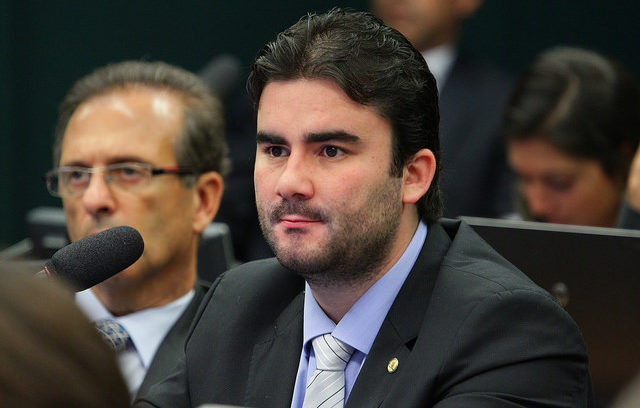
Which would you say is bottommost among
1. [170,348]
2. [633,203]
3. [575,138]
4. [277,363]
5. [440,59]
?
[170,348]

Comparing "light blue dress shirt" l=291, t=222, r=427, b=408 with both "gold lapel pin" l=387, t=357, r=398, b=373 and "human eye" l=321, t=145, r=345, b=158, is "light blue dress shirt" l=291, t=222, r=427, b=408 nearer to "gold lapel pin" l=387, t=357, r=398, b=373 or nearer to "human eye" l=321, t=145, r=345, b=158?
"gold lapel pin" l=387, t=357, r=398, b=373

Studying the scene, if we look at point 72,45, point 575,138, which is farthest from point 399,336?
point 72,45

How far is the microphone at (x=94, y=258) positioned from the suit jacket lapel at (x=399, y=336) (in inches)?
16.9

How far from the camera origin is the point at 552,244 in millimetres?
2051

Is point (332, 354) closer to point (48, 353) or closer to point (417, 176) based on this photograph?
point (417, 176)

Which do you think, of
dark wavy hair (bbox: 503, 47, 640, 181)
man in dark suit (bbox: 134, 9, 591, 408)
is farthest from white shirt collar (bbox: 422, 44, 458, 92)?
man in dark suit (bbox: 134, 9, 591, 408)

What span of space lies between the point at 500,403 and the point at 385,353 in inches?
8.7

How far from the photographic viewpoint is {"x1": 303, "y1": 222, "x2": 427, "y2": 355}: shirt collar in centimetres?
180

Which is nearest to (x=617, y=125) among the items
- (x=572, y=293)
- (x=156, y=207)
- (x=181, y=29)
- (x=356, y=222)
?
(x=572, y=293)

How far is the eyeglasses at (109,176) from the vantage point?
98.7 inches

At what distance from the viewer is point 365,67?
1.79 meters

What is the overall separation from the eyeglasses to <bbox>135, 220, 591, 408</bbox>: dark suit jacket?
624mm

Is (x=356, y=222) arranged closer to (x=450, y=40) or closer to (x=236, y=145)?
(x=450, y=40)

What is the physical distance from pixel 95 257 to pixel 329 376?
44cm
